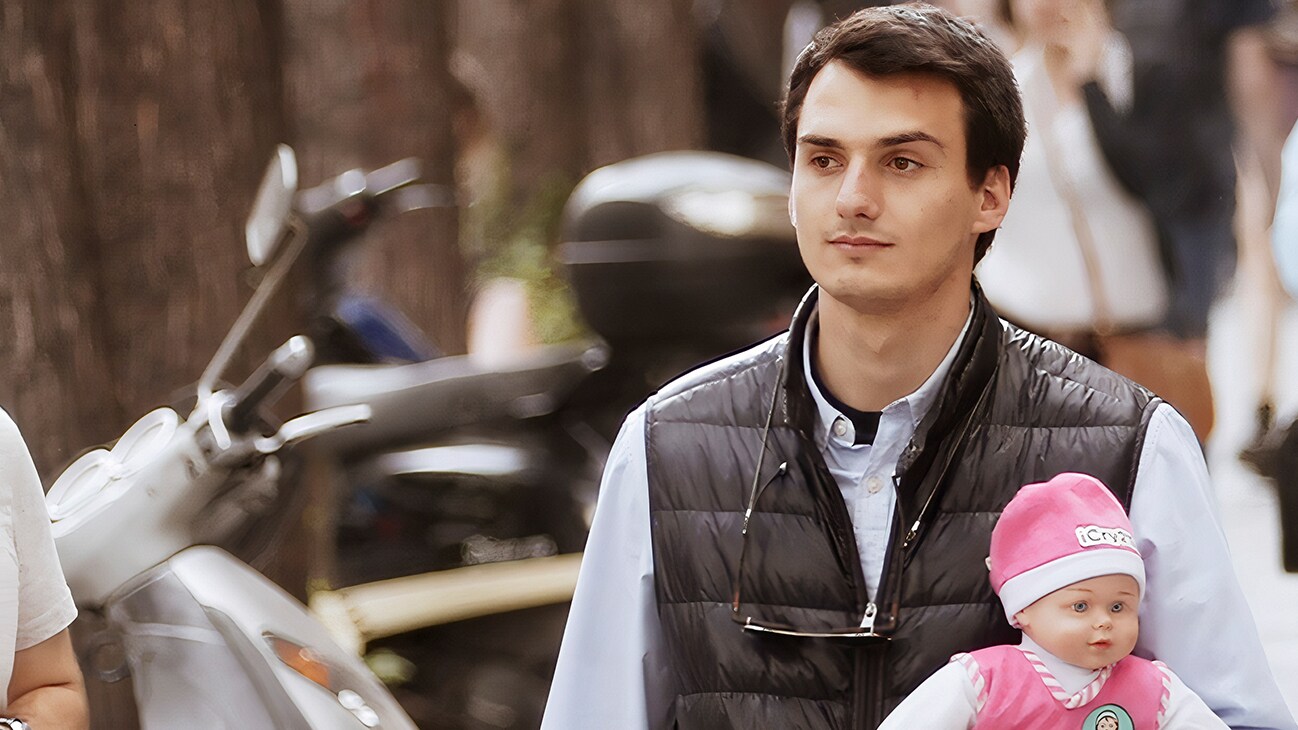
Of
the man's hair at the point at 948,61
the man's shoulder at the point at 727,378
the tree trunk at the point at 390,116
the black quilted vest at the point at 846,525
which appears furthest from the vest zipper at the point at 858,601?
the tree trunk at the point at 390,116

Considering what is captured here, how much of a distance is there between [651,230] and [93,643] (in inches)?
53.0

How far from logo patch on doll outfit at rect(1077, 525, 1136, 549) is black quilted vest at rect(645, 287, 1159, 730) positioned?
12 centimetres

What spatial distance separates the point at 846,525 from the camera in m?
1.53

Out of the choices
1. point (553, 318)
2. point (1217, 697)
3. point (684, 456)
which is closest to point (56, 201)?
point (553, 318)

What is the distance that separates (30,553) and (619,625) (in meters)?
0.67

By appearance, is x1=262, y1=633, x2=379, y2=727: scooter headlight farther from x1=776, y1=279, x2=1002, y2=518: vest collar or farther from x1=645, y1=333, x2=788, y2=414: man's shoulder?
x1=776, y1=279, x2=1002, y2=518: vest collar

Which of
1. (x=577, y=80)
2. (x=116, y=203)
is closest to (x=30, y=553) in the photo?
(x=116, y=203)

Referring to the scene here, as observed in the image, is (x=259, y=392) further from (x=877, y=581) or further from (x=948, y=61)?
(x=948, y=61)

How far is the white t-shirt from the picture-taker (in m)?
1.61

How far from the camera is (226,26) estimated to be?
3.01 metres

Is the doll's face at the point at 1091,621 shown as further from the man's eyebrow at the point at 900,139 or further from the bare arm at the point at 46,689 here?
the bare arm at the point at 46,689

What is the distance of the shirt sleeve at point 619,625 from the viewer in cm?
164

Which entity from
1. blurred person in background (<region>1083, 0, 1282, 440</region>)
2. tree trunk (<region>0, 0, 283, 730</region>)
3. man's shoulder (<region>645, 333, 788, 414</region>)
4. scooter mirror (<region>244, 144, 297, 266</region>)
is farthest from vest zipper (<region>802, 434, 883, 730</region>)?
tree trunk (<region>0, 0, 283, 730</region>)

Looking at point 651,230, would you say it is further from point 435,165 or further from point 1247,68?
point 1247,68
